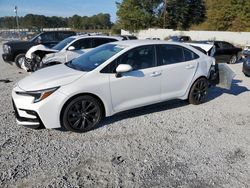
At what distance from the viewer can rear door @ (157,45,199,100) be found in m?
5.79

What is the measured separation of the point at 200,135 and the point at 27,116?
2992mm

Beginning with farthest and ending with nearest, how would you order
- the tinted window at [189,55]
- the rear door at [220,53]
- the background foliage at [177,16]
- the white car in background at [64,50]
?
the background foliage at [177,16] → the rear door at [220,53] → the white car in background at [64,50] → the tinted window at [189,55]

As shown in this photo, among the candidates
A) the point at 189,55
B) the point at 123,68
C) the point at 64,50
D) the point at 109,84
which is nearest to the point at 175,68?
the point at 189,55

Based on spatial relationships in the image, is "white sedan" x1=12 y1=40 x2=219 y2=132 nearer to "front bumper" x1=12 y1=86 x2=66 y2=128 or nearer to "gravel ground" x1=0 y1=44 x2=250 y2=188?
"front bumper" x1=12 y1=86 x2=66 y2=128

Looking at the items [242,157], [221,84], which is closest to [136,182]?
[242,157]

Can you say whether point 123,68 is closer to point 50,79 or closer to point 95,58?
point 95,58

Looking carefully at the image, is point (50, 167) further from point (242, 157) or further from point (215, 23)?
point (215, 23)

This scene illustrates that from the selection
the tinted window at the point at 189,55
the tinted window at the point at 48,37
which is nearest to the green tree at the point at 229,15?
the tinted window at the point at 48,37

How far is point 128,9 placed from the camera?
54.2 meters

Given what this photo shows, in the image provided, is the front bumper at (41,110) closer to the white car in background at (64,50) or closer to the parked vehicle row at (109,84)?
the parked vehicle row at (109,84)

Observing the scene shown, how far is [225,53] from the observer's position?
14.8 metres

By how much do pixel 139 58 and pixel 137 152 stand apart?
2.03 m

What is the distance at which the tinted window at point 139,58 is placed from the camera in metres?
5.33

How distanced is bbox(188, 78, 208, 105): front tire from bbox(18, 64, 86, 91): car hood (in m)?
2.79
